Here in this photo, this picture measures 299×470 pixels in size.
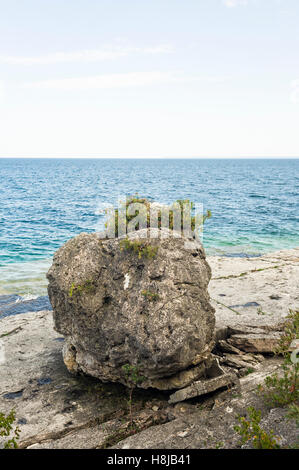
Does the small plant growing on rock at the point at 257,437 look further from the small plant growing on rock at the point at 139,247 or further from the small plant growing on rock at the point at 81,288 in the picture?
the small plant growing on rock at the point at 81,288

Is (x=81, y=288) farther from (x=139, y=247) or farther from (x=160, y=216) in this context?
(x=160, y=216)

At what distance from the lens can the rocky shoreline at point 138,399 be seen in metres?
6.46

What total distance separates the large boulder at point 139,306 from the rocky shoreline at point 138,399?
0.53m

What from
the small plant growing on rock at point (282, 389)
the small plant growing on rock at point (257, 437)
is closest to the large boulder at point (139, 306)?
the small plant growing on rock at point (282, 389)

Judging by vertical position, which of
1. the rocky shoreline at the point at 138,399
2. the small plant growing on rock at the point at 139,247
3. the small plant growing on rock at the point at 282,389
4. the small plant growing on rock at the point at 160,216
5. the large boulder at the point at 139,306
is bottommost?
the rocky shoreline at the point at 138,399

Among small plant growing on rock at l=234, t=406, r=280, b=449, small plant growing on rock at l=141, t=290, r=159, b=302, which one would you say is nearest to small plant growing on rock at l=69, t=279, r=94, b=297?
small plant growing on rock at l=141, t=290, r=159, b=302

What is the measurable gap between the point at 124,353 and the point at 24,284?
13.2 m

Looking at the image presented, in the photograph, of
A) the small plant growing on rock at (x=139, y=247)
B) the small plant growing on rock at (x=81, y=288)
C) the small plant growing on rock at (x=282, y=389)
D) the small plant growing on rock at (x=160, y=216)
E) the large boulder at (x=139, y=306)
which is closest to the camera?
the small plant growing on rock at (x=282, y=389)

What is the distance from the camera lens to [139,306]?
773cm

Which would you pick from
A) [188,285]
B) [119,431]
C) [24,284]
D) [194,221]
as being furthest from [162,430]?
[24,284]

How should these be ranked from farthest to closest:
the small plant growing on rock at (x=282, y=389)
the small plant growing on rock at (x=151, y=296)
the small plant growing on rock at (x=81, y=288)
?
the small plant growing on rock at (x=81, y=288), the small plant growing on rock at (x=151, y=296), the small plant growing on rock at (x=282, y=389)

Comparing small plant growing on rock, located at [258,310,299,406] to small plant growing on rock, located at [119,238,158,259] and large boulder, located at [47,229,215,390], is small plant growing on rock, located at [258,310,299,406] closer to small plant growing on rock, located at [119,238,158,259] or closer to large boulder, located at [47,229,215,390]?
large boulder, located at [47,229,215,390]

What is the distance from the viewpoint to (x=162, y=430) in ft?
21.9
